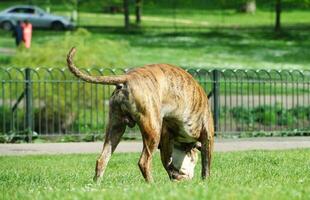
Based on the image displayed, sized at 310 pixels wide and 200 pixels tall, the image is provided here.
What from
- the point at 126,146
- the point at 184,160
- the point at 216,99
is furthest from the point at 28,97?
the point at 184,160

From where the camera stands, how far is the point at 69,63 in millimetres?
9711

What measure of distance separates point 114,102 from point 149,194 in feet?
6.00

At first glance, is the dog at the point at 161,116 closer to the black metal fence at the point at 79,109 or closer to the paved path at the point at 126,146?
the paved path at the point at 126,146

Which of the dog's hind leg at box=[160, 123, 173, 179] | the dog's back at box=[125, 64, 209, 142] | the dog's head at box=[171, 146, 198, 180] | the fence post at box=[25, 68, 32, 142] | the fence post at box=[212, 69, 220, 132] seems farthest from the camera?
the fence post at box=[212, 69, 220, 132]

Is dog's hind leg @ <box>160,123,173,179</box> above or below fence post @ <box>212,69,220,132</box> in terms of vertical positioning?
above

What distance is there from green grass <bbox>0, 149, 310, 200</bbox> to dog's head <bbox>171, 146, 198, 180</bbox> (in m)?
0.17

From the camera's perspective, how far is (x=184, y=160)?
34.7ft

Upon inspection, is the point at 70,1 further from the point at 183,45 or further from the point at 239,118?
the point at 239,118

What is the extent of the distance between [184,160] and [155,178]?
3.27ft

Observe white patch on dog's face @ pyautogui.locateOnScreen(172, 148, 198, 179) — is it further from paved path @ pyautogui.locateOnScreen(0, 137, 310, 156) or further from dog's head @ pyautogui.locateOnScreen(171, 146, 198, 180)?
paved path @ pyautogui.locateOnScreen(0, 137, 310, 156)

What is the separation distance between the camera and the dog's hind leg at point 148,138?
9445mm

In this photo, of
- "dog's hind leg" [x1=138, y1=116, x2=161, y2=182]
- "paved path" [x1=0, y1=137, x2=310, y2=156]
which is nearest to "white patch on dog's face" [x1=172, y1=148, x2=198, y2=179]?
"dog's hind leg" [x1=138, y1=116, x2=161, y2=182]

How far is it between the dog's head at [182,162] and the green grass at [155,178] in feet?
0.54

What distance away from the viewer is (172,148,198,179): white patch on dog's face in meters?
10.5
